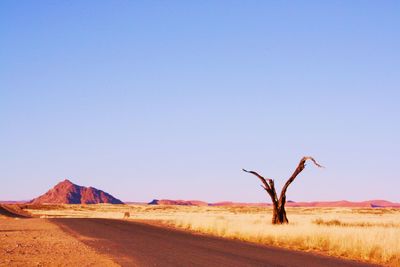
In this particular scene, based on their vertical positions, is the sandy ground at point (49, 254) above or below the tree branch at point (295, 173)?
below

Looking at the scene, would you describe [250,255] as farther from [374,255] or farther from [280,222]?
[280,222]

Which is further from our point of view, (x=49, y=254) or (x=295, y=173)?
(x=295, y=173)

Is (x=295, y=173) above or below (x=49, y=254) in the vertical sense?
above

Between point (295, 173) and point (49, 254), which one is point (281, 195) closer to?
point (295, 173)

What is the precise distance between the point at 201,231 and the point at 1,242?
1493cm

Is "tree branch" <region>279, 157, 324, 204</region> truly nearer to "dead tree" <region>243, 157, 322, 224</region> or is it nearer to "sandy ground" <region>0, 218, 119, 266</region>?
"dead tree" <region>243, 157, 322, 224</region>

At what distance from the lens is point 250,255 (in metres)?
17.7

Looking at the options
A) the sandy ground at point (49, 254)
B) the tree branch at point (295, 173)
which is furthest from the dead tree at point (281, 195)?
the sandy ground at point (49, 254)

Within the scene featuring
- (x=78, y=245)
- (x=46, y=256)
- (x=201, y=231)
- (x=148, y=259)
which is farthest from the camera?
(x=201, y=231)

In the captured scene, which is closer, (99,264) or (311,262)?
(99,264)

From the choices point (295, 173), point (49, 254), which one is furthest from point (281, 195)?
point (49, 254)

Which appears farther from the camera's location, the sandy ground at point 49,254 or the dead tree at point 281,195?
the dead tree at point 281,195

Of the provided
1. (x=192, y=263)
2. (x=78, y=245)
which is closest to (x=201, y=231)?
(x=78, y=245)

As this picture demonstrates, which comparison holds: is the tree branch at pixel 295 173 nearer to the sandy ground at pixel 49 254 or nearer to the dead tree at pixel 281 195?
the dead tree at pixel 281 195
